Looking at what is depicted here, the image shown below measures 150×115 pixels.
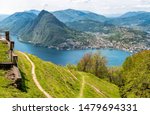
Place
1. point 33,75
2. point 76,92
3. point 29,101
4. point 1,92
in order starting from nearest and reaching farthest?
1. point 29,101
2. point 1,92
3. point 33,75
4. point 76,92

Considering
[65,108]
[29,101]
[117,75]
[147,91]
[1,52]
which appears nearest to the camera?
[65,108]

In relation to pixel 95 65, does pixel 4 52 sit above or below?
above

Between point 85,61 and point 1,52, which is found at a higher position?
point 1,52

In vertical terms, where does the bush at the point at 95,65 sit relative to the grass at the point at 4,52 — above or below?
below

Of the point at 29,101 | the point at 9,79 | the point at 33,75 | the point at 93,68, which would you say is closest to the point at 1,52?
the point at 33,75

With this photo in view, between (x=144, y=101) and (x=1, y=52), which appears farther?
(x=1, y=52)

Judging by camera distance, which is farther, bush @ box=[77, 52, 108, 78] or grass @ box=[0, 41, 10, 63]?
bush @ box=[77, 52, 108, 78]

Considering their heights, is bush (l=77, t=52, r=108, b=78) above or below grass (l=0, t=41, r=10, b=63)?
below

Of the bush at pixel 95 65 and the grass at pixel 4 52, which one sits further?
the bush at pixel 95 65

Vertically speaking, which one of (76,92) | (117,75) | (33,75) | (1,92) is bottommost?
(117,75)

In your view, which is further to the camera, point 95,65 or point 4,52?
point 95,65

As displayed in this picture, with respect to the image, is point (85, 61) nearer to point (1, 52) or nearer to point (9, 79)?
point (1, 52)
